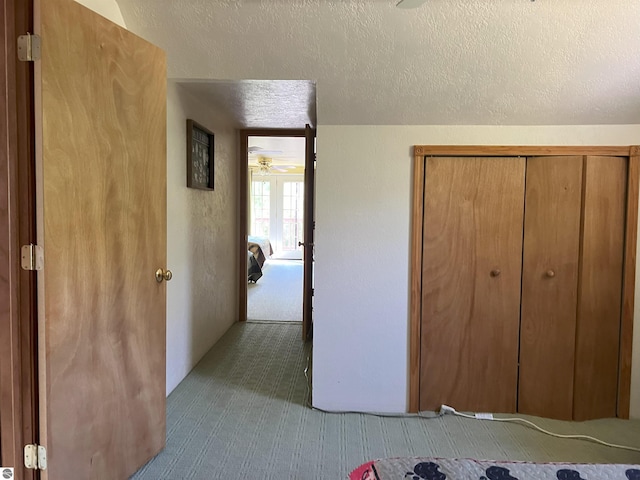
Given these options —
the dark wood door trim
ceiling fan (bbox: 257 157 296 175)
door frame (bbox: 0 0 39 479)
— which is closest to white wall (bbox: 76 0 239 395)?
door frame (bbox: 0 0 39 479)

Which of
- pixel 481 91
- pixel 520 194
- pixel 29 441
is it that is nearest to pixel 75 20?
pixel 29 441

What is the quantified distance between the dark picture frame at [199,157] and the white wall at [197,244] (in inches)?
2.0

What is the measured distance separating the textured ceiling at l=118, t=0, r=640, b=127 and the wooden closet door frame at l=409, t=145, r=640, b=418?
0.52 feet

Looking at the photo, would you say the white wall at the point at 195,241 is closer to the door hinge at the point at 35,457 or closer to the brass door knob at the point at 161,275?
the brass door knob at the point at 161,275

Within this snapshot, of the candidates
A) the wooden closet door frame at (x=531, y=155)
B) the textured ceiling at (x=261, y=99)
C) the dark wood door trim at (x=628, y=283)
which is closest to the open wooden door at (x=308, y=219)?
the textured ceiling at (x=261, y=99)

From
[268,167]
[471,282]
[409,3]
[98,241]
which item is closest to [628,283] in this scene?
[471,282]

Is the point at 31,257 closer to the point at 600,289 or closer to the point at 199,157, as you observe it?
the point at 199,157

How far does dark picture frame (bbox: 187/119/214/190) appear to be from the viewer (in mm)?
2721

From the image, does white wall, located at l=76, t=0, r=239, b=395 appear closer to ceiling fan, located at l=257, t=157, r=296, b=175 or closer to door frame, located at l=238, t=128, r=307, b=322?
door frame, located at l=238, t=128, r=307, b=322

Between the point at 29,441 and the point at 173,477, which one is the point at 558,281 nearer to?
the point at 173,477

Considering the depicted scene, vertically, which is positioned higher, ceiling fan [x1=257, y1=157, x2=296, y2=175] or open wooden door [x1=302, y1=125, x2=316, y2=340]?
ceiling fan [x1=257, y1=157, x2=296, y2=175]

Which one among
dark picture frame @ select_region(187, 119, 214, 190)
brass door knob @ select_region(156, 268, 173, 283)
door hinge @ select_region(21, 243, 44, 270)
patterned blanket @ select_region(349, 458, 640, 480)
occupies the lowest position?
patterned blanket @ select_region(349, 458, 640, 480)

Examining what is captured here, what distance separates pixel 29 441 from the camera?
1.40 m

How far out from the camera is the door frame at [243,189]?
4.04 m
